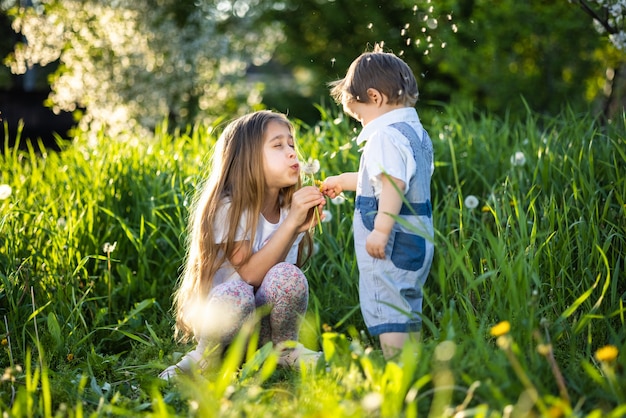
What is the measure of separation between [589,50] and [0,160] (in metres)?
8.13

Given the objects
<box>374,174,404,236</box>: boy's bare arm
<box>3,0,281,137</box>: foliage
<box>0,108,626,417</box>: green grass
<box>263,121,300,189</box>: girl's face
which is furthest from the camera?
<box>3,0,281,137</box>: foliage

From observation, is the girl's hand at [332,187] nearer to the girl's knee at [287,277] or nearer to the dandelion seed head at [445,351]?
the girl's knee at [287,277]

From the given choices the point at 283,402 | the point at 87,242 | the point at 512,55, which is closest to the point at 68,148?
the point at 87,242

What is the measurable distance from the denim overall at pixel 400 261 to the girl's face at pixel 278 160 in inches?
11.6

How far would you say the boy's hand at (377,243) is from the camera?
216cm

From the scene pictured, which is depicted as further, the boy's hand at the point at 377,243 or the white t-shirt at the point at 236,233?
the white t-shirt at the point at 236,233

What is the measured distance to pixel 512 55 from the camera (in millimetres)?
10383

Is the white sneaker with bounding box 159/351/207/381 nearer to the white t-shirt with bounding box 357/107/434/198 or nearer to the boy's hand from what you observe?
the boy's hand

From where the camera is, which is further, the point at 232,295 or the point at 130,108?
the point at 130,108

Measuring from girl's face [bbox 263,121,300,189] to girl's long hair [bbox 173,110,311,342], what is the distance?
0.06 ft

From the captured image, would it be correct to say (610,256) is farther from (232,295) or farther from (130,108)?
(130,108)

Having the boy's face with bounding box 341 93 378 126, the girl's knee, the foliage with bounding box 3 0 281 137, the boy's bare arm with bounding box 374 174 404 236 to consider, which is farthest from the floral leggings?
the foliage with bounding box 3 0 281 137

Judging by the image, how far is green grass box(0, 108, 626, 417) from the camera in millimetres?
1672

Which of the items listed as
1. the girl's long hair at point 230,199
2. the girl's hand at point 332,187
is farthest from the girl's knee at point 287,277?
the girl's hand at point 332,187
